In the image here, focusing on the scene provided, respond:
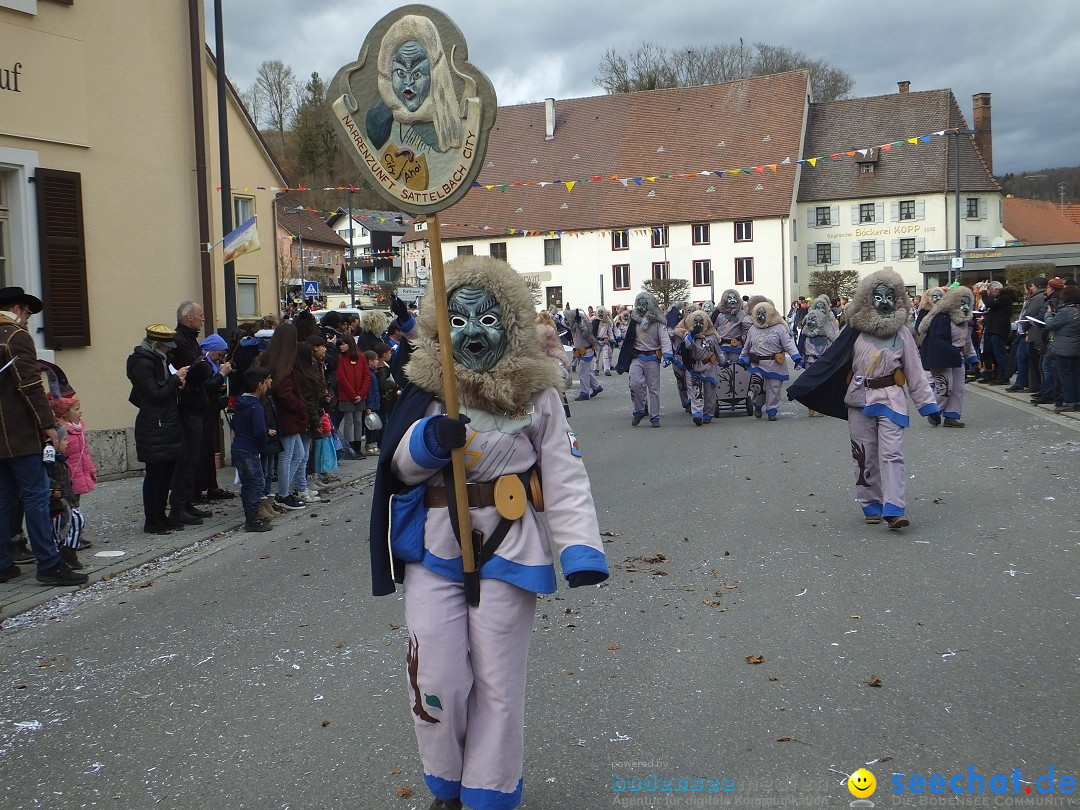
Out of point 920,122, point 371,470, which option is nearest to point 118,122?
point 371,470

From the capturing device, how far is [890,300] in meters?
8.87

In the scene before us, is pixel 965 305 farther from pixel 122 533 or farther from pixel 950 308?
pixel 122 533

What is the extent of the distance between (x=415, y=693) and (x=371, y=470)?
994 centimetres

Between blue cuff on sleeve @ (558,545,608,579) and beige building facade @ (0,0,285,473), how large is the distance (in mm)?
9782

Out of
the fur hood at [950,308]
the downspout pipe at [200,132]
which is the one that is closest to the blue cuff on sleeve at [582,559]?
the downspout pipe at [200,132]

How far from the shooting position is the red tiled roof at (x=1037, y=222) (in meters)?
79.1

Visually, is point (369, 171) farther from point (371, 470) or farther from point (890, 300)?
point (371, 470)

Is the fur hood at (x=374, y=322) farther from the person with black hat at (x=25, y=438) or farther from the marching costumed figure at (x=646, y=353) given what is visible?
the person with black hat at (x=25, y=438)

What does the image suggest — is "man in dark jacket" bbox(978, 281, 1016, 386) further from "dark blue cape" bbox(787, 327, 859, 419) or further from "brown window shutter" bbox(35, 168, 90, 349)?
"brown window shutter" bbox(35, 168, 90, 349)

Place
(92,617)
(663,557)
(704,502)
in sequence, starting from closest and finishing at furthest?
(92,617)
(663,557)
(704,502)

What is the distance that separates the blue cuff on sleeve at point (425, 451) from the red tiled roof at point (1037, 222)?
81.9 metres

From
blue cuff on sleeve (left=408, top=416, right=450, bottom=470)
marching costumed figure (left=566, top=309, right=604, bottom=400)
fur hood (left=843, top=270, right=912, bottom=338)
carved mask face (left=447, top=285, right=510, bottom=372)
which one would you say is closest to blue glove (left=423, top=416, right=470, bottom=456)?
blue cuff on sleeve (left=408, top=416, right=450, bottom=470)

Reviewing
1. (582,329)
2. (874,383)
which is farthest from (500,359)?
(582,329)

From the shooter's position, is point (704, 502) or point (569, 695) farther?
point (704, 502)
